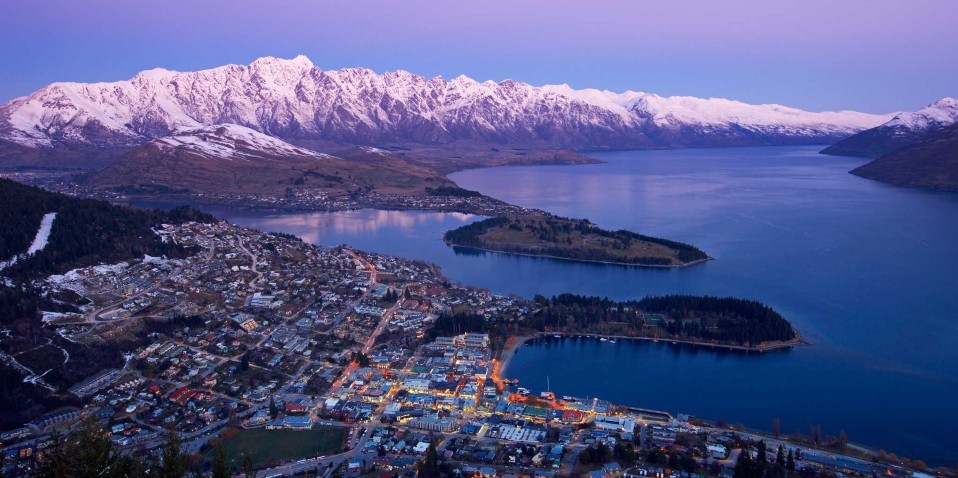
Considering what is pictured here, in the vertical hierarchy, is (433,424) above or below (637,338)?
below

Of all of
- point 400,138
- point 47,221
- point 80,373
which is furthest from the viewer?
point 400,138

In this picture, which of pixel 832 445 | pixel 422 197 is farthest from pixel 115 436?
pixel 422 197

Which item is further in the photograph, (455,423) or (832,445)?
(455,423)

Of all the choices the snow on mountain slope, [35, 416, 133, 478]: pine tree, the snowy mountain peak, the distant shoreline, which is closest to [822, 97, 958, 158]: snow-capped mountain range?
the snowy mountain peak

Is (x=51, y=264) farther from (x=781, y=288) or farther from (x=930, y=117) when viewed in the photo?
(x=930, y=117)

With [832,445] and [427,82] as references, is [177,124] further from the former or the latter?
[832,445]

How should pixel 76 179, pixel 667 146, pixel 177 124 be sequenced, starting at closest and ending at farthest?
1. pixel 76 179
2. pixel 177 124
3. pixel 667 146

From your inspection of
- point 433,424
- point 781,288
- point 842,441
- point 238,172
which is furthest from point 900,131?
point 433,424
